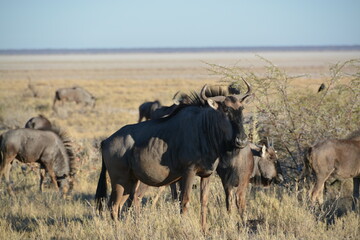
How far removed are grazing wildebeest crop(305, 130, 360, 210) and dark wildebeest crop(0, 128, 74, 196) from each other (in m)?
5.15

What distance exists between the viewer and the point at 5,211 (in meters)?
8.24

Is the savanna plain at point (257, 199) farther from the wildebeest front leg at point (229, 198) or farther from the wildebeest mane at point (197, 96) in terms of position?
the wildebeest mane at point (197, 96)

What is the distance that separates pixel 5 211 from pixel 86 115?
18140 mm

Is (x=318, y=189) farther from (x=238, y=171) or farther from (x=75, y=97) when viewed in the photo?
(x=75, y=97)

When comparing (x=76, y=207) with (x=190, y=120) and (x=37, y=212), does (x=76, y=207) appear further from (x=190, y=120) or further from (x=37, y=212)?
(x=190, y=120)

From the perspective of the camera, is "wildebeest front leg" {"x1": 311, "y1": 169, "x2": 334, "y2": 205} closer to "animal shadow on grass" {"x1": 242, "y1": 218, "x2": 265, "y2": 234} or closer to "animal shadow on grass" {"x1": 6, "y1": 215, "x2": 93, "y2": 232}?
"animal shadow on grass" {"x1": 242, "y1": 218, "x2": 265, "y2": 234}

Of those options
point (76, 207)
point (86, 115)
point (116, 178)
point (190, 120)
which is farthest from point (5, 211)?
point (86, 115)

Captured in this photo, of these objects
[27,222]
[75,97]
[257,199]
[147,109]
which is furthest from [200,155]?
[75,97]

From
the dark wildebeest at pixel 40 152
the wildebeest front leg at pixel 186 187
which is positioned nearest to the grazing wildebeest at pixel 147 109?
the dark wildebeest at pixel 40 152

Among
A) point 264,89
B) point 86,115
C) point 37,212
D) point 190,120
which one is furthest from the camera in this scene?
point 86,115

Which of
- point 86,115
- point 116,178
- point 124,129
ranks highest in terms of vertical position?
point 124,129

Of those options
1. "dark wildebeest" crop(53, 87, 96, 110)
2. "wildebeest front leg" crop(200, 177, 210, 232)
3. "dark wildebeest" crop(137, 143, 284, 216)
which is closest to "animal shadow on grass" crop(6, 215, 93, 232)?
"dark wildebeest" crop(137, 143, 284, 216)

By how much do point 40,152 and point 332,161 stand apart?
5897 millimetres

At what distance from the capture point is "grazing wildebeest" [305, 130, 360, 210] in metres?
7.90
